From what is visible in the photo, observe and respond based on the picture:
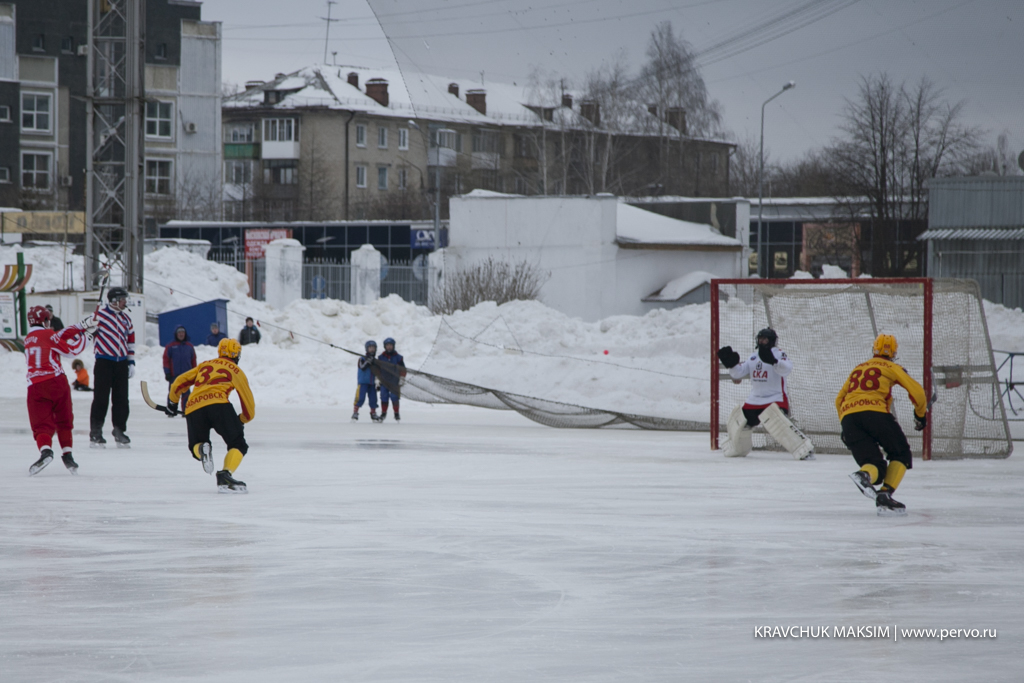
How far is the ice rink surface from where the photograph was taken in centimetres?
391

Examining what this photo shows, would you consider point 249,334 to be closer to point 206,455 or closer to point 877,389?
point 206,455

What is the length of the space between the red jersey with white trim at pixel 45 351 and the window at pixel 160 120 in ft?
165

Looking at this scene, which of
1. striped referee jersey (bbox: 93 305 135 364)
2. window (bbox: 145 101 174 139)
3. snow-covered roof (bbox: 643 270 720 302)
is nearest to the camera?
striped referee jersey (bbox: 93 305 135 364)

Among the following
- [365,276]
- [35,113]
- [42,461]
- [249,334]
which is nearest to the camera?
[42,461]

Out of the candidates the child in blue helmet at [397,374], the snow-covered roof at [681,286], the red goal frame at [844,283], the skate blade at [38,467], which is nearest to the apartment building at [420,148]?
the snow-covered roof at [681,286]

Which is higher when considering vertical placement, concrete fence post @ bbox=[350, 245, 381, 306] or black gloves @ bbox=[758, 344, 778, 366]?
concrete fence post @ bbox=[350, 245, 381, 306]

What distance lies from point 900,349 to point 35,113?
4780 centimetres

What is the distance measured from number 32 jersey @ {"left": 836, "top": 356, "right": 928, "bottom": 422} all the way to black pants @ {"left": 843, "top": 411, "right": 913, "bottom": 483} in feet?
0.16

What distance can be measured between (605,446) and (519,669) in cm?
837

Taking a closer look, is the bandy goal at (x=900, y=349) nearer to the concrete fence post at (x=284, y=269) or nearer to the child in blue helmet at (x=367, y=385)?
the child in blue helmet at (x=367, y=385)

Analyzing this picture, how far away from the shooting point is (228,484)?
312 inches

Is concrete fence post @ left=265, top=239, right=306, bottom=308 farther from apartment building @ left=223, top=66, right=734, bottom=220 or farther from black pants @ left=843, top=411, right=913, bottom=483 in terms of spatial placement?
black pants @ left=843, top=411, right=913, bottom=483

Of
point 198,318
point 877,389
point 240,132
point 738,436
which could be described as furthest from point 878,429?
point 240,132

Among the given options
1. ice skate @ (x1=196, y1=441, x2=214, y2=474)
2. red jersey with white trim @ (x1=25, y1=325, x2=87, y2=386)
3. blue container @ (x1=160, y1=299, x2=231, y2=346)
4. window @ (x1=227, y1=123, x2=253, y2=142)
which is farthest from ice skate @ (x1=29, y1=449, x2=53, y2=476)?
window @ (x1=227, y1=123, x2=253, y2=142)
